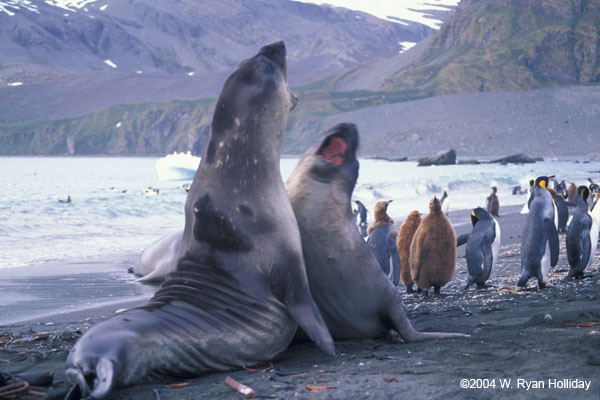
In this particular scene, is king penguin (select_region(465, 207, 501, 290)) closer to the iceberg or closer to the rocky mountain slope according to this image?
the iceberg

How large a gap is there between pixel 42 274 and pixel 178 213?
13958 millimetres

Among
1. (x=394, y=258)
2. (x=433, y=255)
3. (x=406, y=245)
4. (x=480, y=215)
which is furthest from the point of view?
(x=480, y=215)

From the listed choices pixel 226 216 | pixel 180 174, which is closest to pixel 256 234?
pixel 226 216

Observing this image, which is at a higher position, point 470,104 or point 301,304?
point 470,104

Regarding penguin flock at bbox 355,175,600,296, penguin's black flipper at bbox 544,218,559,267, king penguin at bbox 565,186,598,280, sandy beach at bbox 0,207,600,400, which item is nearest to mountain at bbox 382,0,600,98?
king penguin at bbox 565,186,598,280

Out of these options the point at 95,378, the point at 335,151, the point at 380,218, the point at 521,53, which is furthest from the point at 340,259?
the point at 521,53

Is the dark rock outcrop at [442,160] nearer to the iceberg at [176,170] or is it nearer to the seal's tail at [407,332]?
the iceberg at [176,170]

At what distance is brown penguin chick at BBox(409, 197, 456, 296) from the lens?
7.42 metres

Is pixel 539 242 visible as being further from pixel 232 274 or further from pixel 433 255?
pixel 232 274

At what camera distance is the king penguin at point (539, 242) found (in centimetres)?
732

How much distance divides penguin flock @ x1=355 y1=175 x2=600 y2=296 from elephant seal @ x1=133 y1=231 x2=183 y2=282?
263 cm

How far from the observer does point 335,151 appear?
178 inches

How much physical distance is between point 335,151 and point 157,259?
18.1 feet

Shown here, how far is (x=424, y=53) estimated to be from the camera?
634ft
